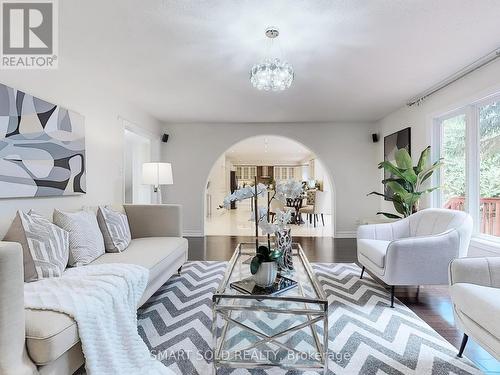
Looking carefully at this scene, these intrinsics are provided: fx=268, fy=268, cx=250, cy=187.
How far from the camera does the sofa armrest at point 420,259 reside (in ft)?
7.57

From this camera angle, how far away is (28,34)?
84.0 inches

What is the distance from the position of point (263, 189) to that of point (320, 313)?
32.9 inches

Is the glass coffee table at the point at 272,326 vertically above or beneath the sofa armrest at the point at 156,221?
beneath

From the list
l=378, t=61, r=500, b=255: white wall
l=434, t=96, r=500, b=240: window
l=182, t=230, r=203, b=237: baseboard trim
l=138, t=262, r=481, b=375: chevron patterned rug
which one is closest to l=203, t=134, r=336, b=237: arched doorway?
l=182, t=230, r=203, b=237: baseboard trim

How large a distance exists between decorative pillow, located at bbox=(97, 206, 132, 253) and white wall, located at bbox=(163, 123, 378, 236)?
2782 millimetres

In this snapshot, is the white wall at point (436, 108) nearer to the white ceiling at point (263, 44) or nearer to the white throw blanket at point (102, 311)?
the white ceiling at point (263, 44)

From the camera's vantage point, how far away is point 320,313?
1419 millimetres

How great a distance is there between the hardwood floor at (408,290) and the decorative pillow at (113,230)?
4.55ft

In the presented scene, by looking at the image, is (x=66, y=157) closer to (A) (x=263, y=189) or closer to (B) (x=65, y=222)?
(B) (x=65, y=222)

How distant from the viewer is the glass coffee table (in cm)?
147

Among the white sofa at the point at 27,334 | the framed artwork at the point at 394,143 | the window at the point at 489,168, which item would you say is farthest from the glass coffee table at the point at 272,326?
the framed artwork at the point at 394,143

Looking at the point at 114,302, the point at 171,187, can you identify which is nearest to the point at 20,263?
the point at 114,302

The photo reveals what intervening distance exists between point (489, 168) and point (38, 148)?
4.40m

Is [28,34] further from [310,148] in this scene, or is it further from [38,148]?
[310,148]
